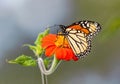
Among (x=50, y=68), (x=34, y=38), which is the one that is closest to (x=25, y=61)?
(x=50, y=68)

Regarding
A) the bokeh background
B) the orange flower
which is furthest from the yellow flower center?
the bokeh background

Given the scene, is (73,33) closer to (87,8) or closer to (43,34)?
(43,34)

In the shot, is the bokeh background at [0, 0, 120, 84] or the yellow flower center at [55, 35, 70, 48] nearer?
the yellow flower center at [55, 35, 70, 48]

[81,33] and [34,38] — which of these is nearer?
[81,33]

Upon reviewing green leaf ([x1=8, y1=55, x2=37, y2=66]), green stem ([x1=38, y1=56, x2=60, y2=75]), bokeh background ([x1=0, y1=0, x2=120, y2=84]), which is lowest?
green stem ([x1=38, y1=56, x2=60, y2=75])

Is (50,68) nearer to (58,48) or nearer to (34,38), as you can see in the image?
(58,48)

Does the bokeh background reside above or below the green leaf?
above

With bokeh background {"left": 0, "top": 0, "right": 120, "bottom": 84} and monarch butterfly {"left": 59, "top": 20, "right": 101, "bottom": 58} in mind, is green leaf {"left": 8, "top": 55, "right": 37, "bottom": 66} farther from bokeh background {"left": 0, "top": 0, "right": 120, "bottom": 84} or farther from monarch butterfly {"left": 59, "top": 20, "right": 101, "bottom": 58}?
bokeh background {"left": 0, "top": 0, "right": 120, "bottom": 84}
